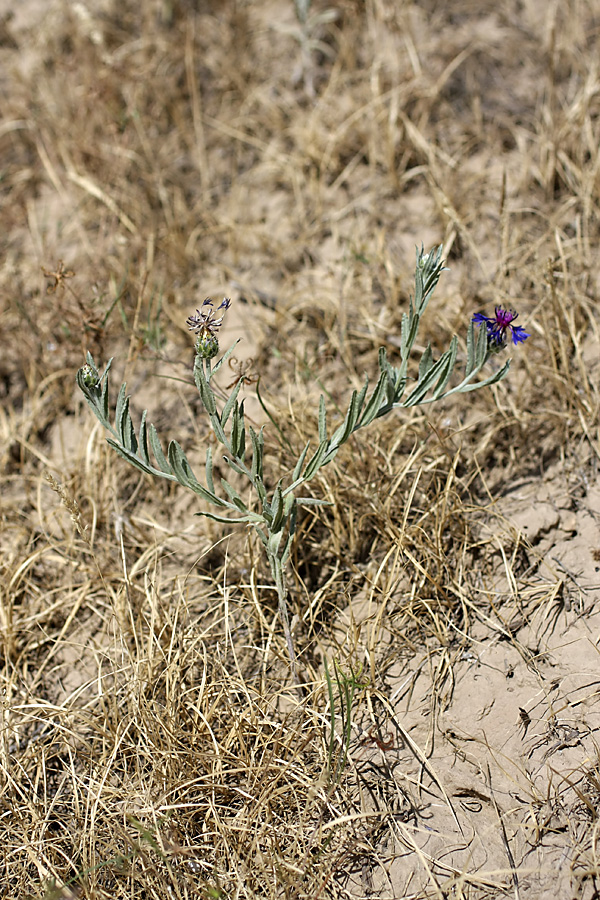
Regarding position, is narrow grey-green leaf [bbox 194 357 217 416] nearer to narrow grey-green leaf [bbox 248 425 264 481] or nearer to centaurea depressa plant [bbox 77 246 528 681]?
centaurea depressa plant [bbox 77 246 528 681]

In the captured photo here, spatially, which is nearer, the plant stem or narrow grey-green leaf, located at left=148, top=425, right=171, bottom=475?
narrow grey-green leaf, located at left=148, top=425, right=171, bottom=475

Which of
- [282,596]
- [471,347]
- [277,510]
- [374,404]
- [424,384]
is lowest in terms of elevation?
[282,596]

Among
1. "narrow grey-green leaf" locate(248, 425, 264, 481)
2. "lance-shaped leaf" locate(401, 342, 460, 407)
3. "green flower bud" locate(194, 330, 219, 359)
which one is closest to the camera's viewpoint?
"green flower bud" locate(194, 330, 219, 359)

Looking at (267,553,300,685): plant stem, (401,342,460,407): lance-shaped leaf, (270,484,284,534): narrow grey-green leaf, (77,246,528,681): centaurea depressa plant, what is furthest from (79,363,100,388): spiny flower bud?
(401,342,460,407): lance-shaped leaf

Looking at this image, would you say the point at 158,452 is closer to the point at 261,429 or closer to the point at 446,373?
the point at 261,429

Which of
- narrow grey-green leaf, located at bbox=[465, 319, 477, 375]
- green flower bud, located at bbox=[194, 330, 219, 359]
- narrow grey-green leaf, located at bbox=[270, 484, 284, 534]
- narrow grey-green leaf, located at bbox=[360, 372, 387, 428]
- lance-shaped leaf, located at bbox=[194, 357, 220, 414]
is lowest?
narrow grey-green leaf, located at bbox=[270, 484, 284, 534]

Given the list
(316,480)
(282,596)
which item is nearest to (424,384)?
(316,480)

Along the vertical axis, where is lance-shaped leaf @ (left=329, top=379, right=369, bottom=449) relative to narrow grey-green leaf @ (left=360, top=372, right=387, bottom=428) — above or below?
below

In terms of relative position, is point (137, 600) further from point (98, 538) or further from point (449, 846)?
point (449, 846)
